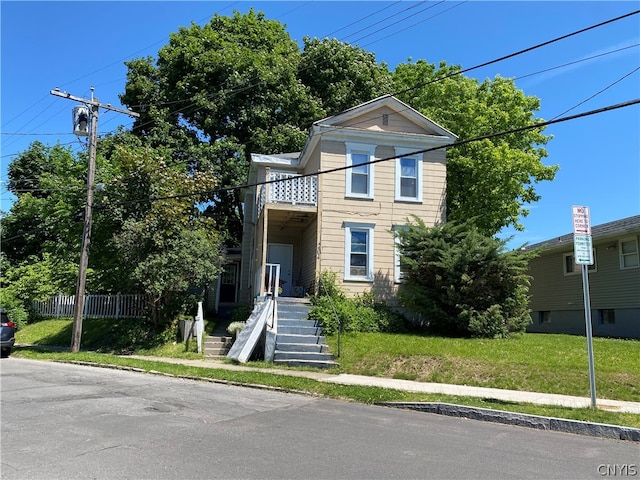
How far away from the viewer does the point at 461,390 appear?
997 cm

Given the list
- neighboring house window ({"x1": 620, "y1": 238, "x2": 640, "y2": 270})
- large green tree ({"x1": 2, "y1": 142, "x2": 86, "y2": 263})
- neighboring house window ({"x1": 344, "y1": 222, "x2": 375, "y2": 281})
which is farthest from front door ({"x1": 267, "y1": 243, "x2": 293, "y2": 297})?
neighboring house window ({"x1": 620, "y1": 238, "x2": 640, "y2": 270})

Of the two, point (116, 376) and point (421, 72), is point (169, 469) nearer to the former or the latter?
point (116, 376)

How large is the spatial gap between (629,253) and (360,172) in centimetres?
1076

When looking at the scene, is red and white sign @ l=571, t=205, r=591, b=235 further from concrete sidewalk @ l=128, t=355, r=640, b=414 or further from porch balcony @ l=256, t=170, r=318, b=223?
porch balcony @ l=256, t=170, r=318, b=223

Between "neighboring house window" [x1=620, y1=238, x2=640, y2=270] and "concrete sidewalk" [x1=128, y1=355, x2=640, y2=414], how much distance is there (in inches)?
474

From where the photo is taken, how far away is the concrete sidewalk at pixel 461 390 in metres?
8.61

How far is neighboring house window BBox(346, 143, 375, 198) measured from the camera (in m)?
18.8

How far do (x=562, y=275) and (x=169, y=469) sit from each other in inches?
851

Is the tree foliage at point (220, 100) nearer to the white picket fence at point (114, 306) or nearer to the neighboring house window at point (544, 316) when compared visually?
the white picket fence at point (114, 306)

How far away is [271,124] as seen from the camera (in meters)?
30.4

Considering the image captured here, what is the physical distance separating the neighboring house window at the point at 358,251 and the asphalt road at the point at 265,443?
30.3 ft

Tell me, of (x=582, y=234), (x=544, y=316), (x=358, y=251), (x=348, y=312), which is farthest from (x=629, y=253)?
(x=582, y=234)

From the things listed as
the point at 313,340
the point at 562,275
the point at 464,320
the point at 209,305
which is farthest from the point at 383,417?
the point at 562,275

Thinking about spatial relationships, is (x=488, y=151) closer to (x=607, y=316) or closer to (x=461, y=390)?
(x=607, y=316)
